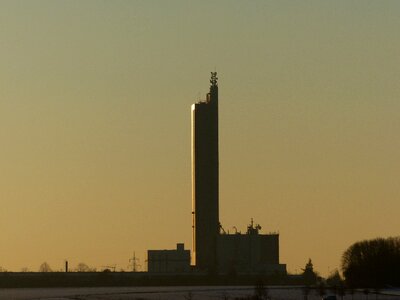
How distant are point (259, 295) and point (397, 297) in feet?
54.6

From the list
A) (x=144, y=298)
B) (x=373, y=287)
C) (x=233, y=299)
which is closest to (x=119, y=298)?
(x=144, y=298)

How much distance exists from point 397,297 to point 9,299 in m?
51.6

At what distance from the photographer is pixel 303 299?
527 feet

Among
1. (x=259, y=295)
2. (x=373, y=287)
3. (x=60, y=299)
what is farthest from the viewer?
(x=373, y=287)

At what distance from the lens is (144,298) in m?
183

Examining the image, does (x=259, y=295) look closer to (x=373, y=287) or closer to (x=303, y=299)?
(x=303, y=299)

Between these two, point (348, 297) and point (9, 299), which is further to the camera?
point (9, 299)

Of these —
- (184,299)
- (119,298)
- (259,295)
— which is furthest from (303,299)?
(119,298)

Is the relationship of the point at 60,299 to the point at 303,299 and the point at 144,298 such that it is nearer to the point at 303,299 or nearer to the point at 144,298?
the point at 144,298

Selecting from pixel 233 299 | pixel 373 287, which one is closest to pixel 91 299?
pixel 233 299

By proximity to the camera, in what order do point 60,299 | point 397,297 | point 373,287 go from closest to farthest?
point 397,297 → point 60,299 → point 373,287

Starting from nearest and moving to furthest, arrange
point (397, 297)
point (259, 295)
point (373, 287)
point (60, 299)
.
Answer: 1. point (397, 297)
2. point (259, 295)
3. point (60, 299)
4. point (373, 287)

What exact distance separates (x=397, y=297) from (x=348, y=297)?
402 inches

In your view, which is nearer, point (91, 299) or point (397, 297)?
point (397, 297)
